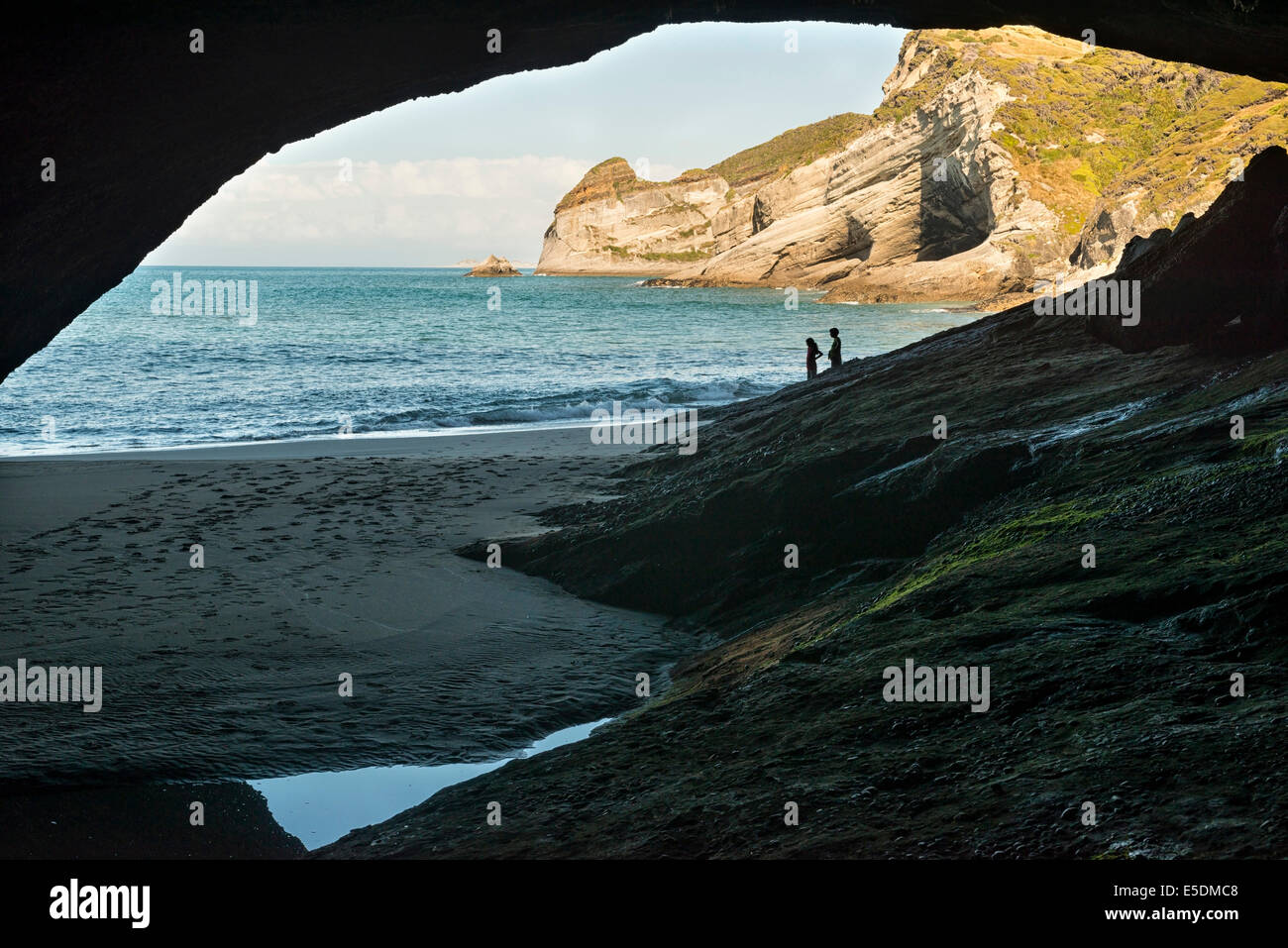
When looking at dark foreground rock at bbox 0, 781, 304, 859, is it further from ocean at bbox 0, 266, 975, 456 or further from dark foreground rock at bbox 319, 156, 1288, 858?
ocean at bbox 0, 266, 975, 456

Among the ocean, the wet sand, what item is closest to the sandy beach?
the wet sand

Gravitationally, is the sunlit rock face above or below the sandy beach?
above

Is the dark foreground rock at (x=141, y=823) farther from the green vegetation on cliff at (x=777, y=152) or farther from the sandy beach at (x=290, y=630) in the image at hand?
the green vegetation on cliff at (x=777, y=152)

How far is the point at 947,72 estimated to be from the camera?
79.7 metres

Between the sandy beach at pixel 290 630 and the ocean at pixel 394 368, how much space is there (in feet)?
34.9

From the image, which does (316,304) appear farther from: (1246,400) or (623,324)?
(1246,400)

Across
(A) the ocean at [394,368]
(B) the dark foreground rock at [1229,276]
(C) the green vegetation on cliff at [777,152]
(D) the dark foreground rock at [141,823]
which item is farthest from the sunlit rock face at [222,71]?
(C) the green vegetation on cliff at [777,152]

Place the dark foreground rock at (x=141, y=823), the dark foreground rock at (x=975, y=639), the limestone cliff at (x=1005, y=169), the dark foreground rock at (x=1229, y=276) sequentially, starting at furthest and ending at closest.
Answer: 1. the limestone cliff at (x=1005, y=169)
2. the dark foreground rock at (x=1229, y=276)
3. the dark foreground rock at (x=141, y=823)
4. the dark foreground rock at (x=975, y=639)

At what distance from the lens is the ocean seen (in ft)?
89.2

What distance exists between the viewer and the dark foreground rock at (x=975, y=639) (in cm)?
420

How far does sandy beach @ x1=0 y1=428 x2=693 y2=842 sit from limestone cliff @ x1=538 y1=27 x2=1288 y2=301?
44253 mm

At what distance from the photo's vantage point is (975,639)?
5.90 meters

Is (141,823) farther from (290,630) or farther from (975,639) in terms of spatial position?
(975,639)

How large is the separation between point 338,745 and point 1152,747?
5.11 metres
